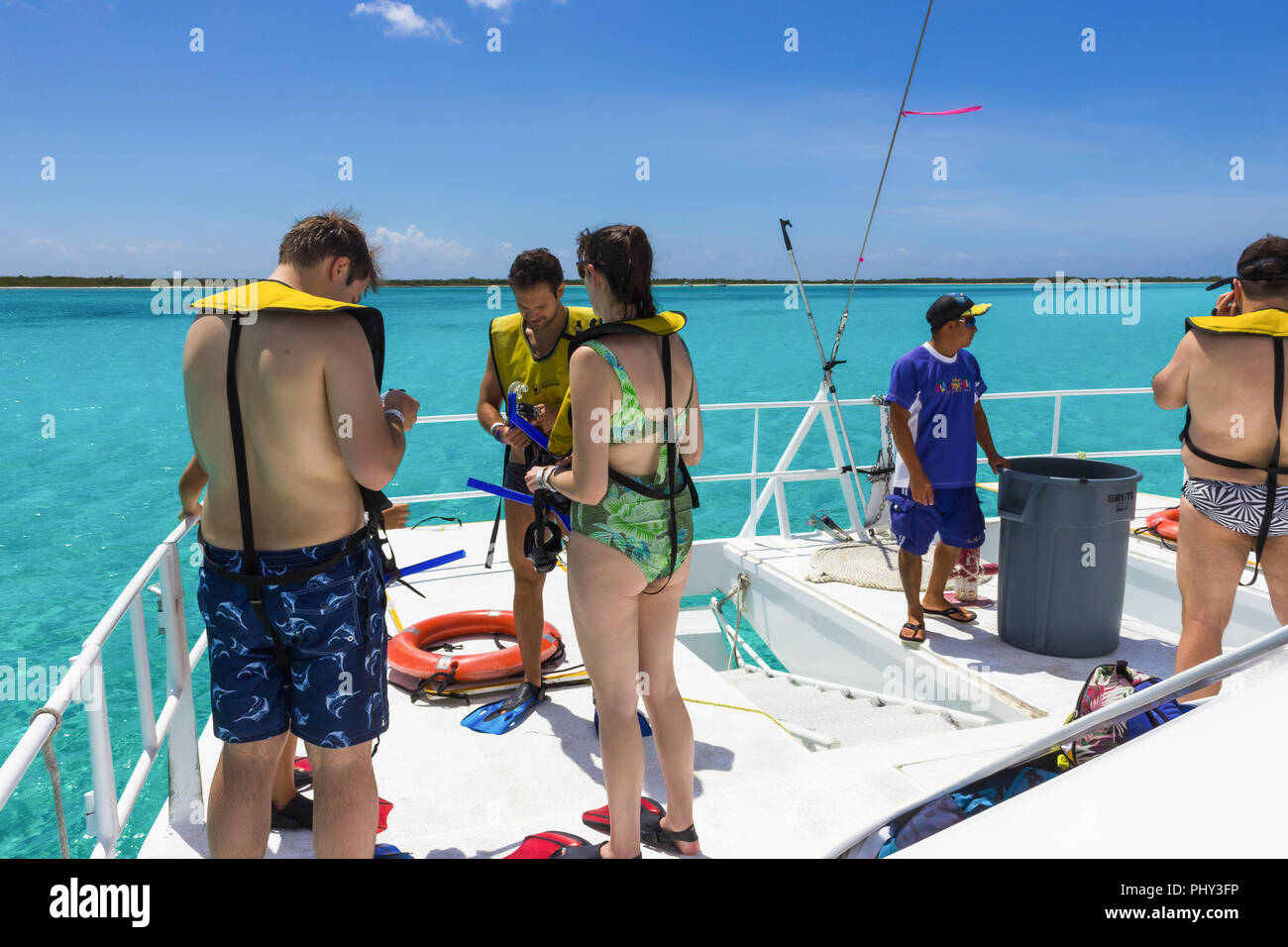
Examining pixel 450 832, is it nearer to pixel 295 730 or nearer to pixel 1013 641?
pixel 295 730

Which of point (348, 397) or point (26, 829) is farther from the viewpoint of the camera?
point (26, 829)

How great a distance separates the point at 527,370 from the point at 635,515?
3.70 ft

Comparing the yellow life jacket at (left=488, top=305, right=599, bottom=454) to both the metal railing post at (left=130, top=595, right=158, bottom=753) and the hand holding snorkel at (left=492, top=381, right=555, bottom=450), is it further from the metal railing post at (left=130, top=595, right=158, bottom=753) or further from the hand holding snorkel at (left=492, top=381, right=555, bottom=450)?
the metal railing post at (left=130, top=595, right=158, bottom=753)

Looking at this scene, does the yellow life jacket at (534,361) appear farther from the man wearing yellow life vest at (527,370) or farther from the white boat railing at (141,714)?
the white boat railing at (141,714)

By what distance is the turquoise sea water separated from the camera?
298 inches

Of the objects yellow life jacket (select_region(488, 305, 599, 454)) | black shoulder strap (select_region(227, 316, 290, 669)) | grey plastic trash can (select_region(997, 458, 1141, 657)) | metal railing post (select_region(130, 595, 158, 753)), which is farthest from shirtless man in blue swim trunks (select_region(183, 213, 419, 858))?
grey plastic trash can (select_region(997, 458, 1141, 657))

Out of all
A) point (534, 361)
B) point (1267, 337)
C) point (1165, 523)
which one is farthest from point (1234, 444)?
point (1165, 523)

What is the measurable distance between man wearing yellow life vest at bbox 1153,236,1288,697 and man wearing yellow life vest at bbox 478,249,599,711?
6.08ft

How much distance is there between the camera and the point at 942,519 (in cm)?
412

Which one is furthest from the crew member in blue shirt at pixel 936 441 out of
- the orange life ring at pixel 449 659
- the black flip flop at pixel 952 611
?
the orange life ring at pixel 449 659

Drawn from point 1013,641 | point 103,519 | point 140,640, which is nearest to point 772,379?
point 103,519

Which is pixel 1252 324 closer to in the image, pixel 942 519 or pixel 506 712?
pixel 942 519
